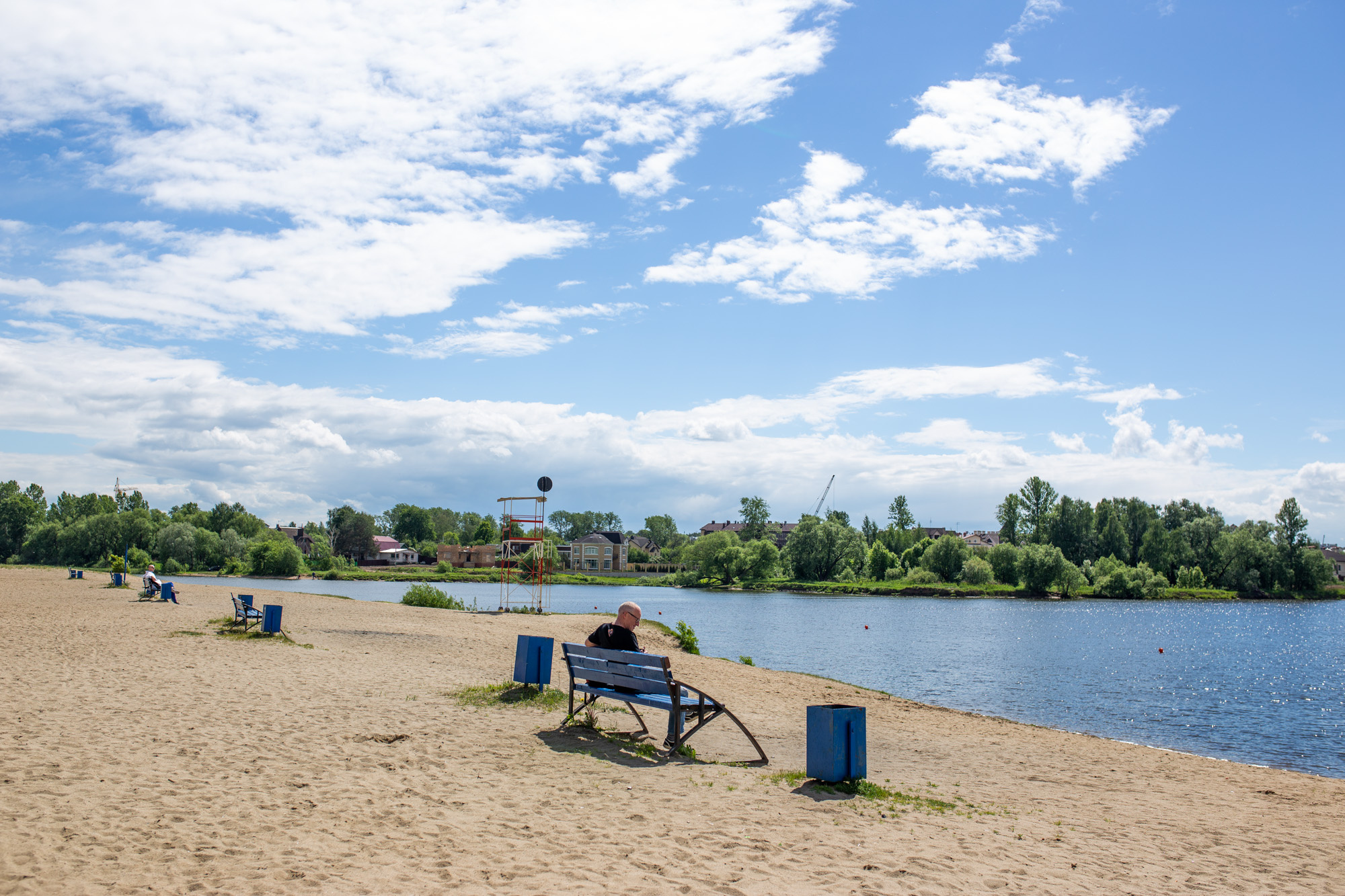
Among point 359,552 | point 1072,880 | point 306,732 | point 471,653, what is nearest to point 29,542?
point 359,552

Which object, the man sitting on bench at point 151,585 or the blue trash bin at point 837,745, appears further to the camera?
the man sitting on bench at point 151,585

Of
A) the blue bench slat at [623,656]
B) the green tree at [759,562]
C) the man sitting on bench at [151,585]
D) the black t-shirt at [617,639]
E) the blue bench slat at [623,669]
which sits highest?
the black t-shirt at [617,639]

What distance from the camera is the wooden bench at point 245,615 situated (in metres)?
19.0

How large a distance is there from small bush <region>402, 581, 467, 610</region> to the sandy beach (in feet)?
65.1

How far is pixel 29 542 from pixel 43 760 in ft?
408

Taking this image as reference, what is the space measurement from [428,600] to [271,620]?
15610 mm

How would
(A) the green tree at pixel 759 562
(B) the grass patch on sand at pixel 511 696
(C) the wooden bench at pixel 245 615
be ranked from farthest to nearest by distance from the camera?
1. (A) the green tree at pixel 759 562
2. (C) the wooden bench at pixel 245 615
3. (B) the grass patch on sand at pixel 511 696

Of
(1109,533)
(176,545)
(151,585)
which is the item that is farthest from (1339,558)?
(151,585)

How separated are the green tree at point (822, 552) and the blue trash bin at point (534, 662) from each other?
10485cm

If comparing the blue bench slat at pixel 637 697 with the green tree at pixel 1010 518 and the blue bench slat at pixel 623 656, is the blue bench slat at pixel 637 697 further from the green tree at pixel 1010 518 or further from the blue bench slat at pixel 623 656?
the green tree at pixel 1010 518

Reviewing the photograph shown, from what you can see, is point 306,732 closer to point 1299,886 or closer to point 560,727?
point 560,727

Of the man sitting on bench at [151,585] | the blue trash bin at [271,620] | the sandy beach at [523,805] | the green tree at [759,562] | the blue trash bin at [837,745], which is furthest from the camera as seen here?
the green tree at [759,562]

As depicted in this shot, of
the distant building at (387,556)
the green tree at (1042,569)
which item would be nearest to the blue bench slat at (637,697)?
the green tree at (1042,569)

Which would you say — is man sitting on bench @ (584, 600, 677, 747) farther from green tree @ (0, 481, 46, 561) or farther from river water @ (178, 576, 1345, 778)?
green tree @ (0, 481, 46, 561)
